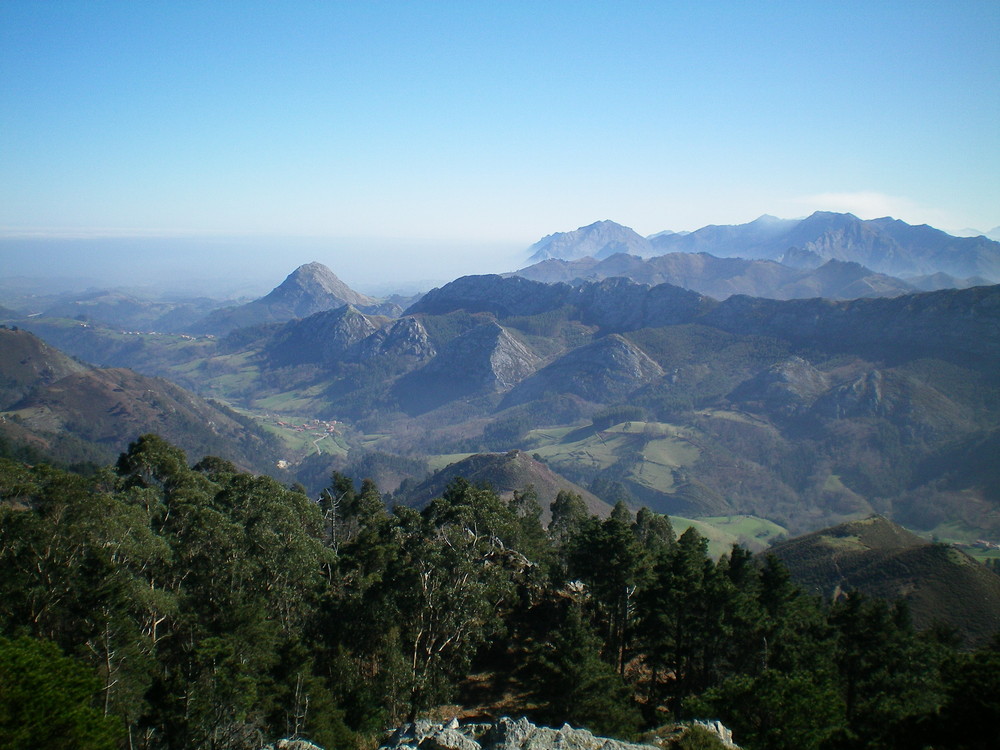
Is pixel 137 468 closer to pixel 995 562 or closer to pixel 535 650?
pixel 535 650

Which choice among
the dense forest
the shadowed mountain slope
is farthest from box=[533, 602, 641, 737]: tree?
the shadowed mountain slope

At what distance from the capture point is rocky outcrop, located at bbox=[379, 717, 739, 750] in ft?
70.4

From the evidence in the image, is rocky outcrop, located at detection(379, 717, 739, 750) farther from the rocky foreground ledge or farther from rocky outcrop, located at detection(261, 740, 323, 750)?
rocky outcrop, located at detection(261, 740, 323, 750)

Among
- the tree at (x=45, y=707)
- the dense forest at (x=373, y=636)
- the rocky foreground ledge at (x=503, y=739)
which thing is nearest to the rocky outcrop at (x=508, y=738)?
the rocky foreground ledge at (x=503, y=739)

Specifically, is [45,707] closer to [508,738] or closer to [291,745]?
[291,745]

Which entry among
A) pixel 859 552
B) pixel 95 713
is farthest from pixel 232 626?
pixel 859 552

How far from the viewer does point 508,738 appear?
21656 mm

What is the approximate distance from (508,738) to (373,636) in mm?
11088

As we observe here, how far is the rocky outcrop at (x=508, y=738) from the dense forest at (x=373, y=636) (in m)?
3.22

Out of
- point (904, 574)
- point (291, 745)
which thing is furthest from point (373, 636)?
point (904, 574)

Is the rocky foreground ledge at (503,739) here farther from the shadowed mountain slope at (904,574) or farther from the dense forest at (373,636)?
the shadowed mountain slope at (904,574)

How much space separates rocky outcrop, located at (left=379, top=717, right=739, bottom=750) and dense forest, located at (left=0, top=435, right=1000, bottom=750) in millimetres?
3219

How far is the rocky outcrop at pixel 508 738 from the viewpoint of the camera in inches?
845

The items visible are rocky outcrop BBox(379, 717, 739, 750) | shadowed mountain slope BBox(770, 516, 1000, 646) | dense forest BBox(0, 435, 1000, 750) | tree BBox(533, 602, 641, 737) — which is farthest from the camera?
shadowed mountain slope BBox(770, 516, 1000, 646)
